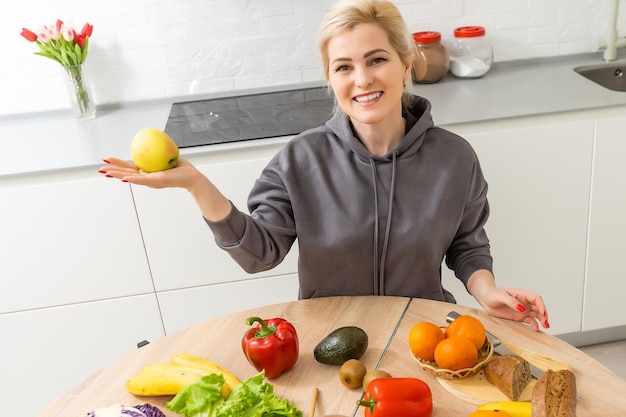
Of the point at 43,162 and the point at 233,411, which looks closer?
the point at 233,411

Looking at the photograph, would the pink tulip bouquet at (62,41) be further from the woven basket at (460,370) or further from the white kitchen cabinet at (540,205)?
the woven basket at (460,370)

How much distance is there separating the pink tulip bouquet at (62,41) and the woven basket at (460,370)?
1.72m

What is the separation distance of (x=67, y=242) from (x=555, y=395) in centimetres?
162

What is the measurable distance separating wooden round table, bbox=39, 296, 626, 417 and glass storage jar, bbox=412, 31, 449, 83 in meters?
1.23

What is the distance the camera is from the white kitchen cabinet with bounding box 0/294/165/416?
2.36 metres

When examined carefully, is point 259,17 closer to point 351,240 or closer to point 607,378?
point 351,240

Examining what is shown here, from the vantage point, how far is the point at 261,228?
1.60 meters

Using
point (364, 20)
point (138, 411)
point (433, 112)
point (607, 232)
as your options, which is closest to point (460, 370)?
point (138, 411)

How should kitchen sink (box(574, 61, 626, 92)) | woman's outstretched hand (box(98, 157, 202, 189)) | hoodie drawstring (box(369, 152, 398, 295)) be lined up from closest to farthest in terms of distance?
woman's outstretched hand (box(98, 157, 202, 189))
hoodie drawstring (box(369, 152, 398, 295))
kitchen sink (box(574, 61, 626, 92))

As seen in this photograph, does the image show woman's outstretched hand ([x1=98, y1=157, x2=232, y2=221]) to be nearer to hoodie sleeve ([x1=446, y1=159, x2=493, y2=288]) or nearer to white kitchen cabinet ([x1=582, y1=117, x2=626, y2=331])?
hoodie sleeve ([x1=446, y1=159, x2=493, y2=288])

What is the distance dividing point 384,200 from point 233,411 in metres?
0.68

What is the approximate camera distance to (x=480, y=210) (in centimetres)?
172

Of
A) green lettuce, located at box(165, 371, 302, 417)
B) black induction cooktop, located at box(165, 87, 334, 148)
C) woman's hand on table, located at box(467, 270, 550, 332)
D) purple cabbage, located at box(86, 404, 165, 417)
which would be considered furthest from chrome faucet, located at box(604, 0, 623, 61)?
purple cabbage, located at box(86, 404, 165, 417)

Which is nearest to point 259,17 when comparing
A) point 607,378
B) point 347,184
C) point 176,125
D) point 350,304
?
point 176,125
